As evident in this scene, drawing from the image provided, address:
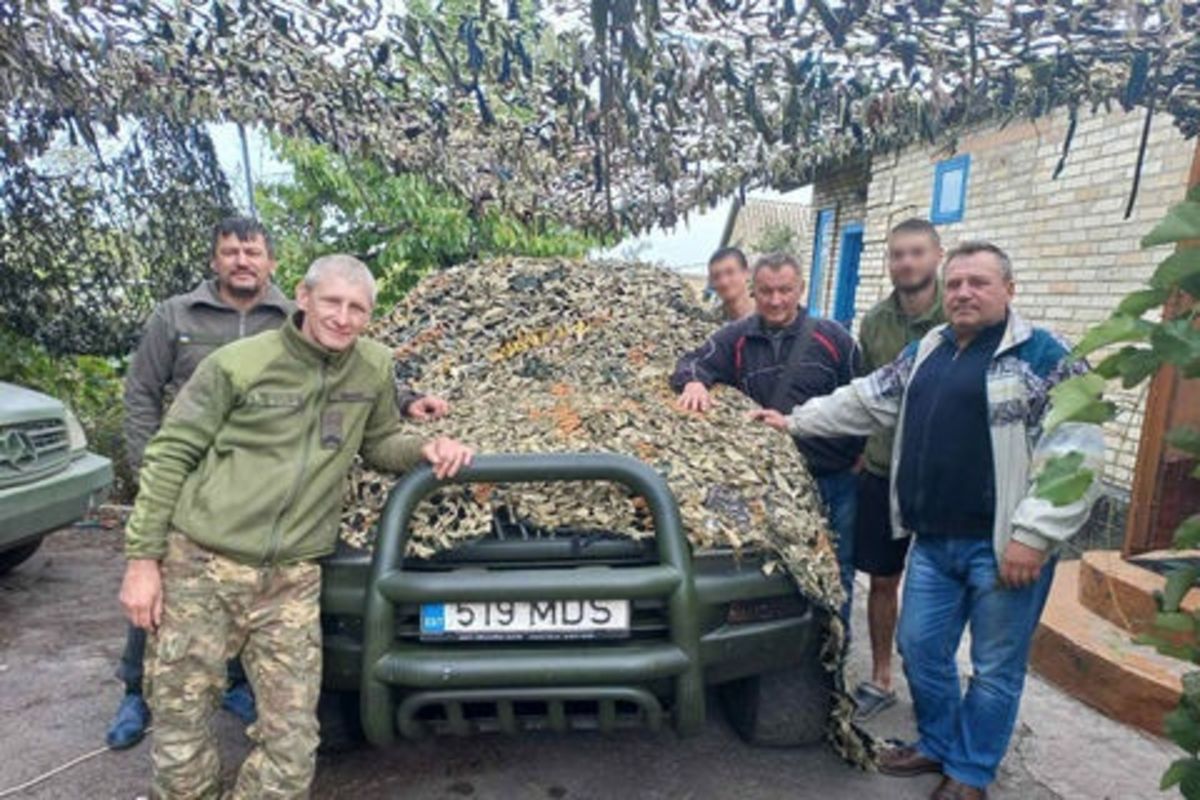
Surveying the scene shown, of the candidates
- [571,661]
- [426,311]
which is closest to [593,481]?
[571,661]

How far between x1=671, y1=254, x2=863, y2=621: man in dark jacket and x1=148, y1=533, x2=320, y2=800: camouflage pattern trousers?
1661 millimetres

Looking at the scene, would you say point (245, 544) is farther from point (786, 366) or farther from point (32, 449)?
point (32, 449)

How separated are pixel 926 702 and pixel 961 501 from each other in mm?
749

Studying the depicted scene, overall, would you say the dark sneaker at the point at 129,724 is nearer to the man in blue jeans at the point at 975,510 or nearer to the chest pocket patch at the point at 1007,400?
the man in blue jeans at the point at 975,510

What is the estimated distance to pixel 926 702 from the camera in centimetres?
284

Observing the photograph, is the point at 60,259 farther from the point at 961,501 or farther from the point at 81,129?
the point at 961,501

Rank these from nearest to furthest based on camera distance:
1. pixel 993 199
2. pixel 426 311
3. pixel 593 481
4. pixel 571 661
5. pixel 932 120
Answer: pixel 571 661 < pixel 593 481 < pixel 932 120 < pixel 426 311 < pixel 993 199

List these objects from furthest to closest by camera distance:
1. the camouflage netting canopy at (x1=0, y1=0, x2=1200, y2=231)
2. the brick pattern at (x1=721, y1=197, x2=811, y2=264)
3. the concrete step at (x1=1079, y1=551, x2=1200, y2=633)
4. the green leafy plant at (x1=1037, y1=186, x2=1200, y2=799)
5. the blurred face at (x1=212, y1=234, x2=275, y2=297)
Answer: the brick pattern at (x1=721, y1=197, x2=811, y2=264)
the concrete step at (x1=1079, y1=551, x2=1200, y2=633)
the blurred face at (x1=212, y1=234, x2=275, y2=297)
the camouflage netting canopy at (x1=0, y1=0, x2=1200, y2=231)
the green leafy plant at (x1=1037, y1=186, x2=1200, y2=799)

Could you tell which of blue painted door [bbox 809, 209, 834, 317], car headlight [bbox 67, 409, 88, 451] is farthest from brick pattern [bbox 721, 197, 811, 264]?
car headlight [bbox 67, 409, 88, 451]

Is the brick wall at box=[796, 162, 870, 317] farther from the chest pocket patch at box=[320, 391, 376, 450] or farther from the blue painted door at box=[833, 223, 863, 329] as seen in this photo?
the chest pocket patch at box=[320, 391, 376, 450]

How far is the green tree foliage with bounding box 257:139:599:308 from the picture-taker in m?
6.89

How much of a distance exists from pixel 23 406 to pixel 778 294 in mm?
3435

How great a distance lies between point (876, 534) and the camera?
133 inches

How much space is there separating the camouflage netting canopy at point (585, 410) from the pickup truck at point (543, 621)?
8 cm
